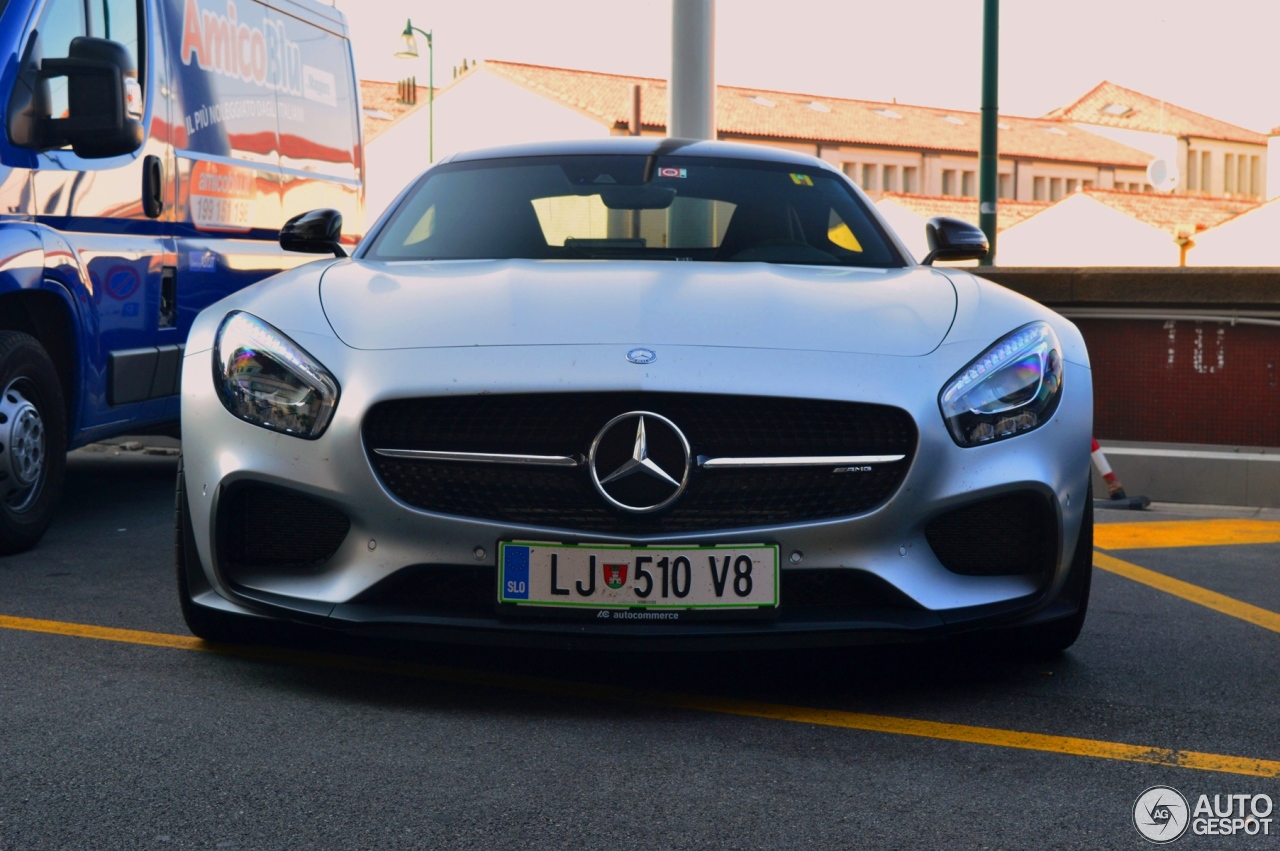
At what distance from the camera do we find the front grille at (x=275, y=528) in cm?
331

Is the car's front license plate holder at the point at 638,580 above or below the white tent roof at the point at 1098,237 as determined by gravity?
below

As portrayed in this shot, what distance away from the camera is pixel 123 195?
229 inches

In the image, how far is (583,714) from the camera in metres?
3.30

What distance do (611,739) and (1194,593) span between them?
2.52 metres

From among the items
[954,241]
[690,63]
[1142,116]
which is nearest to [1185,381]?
[690,63]

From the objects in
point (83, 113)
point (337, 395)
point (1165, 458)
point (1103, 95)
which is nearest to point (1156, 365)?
point (1165, 458)

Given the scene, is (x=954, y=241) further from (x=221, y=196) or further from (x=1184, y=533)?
(x=221, y=196)

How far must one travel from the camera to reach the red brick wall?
819 cm

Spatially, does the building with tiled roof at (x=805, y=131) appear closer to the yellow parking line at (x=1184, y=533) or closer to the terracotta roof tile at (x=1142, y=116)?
the terracotta roof tile at (x=1142, y=116)

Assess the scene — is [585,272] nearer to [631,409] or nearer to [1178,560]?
[631,409]

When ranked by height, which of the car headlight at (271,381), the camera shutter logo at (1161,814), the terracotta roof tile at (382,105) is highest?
the terracotta roof tile at (382,105)

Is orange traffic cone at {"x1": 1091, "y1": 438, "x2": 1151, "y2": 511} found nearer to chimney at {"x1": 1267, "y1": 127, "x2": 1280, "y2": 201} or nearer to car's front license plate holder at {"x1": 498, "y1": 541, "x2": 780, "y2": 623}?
car's front license plate holder at {"x1": 498, "y1": 541, "x2": 780, "y2": 623}

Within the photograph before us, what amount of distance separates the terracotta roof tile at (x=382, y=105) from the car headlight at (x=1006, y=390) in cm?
5966

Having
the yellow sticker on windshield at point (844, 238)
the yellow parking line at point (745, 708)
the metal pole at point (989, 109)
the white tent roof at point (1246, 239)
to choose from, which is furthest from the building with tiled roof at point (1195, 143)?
the yellow parking line at point (745, 708)
